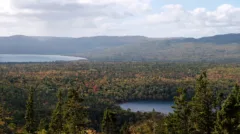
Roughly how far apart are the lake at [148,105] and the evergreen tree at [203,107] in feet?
430

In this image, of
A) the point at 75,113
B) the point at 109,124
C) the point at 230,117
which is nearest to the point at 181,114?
the point at 230,117

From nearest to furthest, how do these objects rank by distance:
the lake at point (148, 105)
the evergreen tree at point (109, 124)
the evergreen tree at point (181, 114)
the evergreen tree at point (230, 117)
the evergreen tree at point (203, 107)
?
the evergreen tree at point (230, 117) < the evergreen tree at point (203, 107) < the evergreen tree at point (181, 114) < the evergreen tree at point (109, 124) < the lake at point (148, 105)

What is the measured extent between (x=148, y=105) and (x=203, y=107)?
485 ft

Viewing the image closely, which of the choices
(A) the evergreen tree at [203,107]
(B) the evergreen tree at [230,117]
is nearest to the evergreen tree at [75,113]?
(A) the evergreen tree at [203,107]

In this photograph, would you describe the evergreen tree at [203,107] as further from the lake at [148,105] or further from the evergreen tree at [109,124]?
the lake at [148,105]

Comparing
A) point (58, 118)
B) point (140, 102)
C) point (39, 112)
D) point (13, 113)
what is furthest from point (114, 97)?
point (58, 118)

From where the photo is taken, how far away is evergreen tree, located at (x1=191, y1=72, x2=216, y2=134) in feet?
137

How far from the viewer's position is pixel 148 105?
188m

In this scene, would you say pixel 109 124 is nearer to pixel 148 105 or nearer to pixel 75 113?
pixel 75 113

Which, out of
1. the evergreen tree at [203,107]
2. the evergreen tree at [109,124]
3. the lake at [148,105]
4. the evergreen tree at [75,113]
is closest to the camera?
the evergreen tree at [75,113]

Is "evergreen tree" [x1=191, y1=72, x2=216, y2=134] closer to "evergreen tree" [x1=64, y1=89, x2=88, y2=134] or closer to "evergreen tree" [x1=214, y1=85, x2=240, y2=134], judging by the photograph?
"evergreen tree" [x1=214, y1=85, x2=240, y2=134]

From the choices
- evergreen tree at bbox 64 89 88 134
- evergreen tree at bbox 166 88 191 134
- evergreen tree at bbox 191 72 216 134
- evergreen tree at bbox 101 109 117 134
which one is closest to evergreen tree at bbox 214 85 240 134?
evergreen tree at bbox 191 72 216 134

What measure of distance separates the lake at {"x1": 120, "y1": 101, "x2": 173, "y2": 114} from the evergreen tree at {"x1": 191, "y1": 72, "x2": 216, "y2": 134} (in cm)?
13100

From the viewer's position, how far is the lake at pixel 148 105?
176 metres
